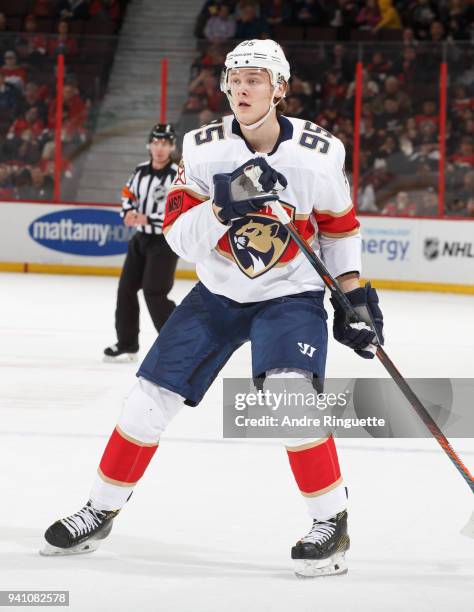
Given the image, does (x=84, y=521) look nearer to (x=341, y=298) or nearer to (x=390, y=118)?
(x=341, y=298)

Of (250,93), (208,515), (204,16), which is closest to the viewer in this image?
(250,93)

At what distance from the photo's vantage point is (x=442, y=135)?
958 centimetres

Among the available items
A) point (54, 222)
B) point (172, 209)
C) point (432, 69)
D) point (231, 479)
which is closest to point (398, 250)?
point (432, 69)

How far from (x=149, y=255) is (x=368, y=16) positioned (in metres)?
6.95

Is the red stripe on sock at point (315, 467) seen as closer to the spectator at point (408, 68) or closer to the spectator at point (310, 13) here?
the spectator at point (408, 68)

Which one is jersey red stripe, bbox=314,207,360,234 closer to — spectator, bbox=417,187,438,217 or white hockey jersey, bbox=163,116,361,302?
white hockey jersey, bbox=163,116,361,302

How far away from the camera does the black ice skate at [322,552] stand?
267 cm

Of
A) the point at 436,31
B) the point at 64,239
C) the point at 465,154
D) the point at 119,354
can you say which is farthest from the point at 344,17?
the point at 119,354

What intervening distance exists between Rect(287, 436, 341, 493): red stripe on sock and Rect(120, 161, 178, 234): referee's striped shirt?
3.35m

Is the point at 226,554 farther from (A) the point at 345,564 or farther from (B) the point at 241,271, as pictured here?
(B) the point at 241,271

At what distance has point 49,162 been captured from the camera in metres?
10.2

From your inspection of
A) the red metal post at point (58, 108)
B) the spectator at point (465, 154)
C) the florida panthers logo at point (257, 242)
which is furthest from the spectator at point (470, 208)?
the florida panthers logo at point (257, 242)

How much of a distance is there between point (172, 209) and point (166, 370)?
0.39 meters

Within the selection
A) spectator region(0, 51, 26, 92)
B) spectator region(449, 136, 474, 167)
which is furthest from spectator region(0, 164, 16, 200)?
spectator region(449, 136, 474, 167)
